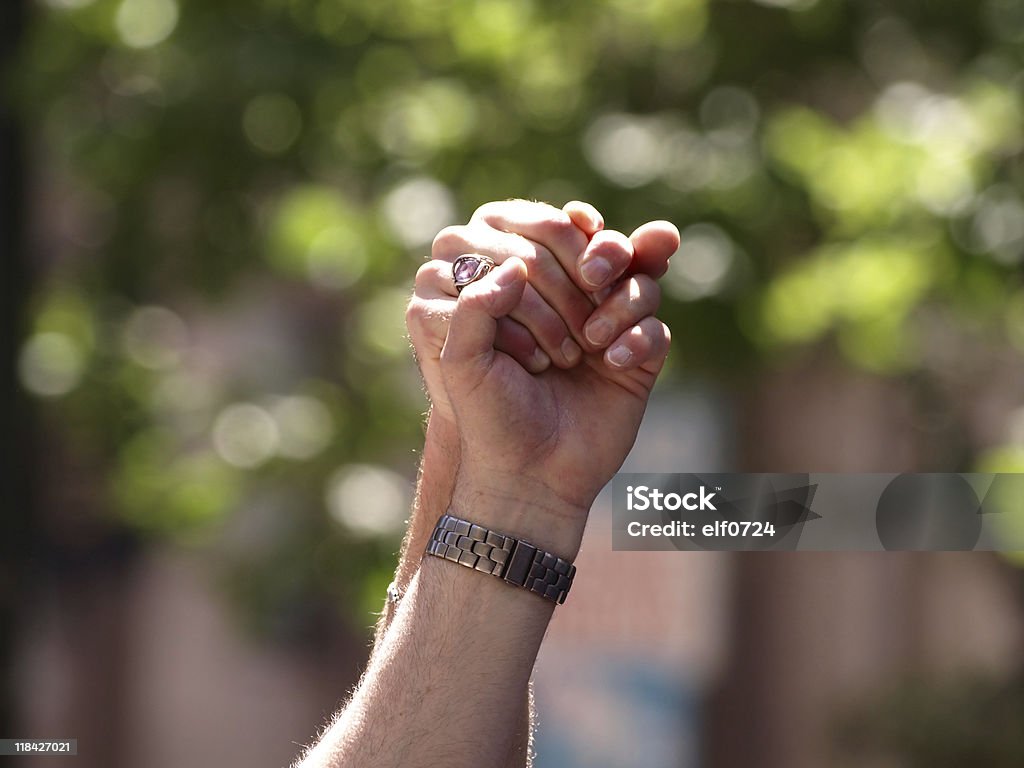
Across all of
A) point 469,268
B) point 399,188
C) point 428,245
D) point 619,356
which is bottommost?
point 619,356

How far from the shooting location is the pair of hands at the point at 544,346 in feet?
4.38

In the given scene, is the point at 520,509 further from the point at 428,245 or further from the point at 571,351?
the point at 428,245

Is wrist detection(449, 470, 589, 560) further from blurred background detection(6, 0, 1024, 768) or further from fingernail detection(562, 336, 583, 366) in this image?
blurred background detection(6, 0, 1024, 768)

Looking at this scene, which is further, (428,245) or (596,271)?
(428,245)

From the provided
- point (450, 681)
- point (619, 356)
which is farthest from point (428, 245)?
point (450, 681)

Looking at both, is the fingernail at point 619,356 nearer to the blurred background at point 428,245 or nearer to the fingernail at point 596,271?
the fingernail at point 596,271

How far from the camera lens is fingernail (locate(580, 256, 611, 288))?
1.39 meters

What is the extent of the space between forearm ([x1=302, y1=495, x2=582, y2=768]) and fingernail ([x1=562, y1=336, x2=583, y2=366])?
0.20 m

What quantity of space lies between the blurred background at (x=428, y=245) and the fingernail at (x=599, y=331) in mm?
1271

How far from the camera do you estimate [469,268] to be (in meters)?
1.40

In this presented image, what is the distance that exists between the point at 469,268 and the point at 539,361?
0.13 metres

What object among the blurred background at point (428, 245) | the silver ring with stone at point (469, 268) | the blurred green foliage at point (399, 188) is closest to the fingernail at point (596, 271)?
the silver ring with stone at point (469, 268)

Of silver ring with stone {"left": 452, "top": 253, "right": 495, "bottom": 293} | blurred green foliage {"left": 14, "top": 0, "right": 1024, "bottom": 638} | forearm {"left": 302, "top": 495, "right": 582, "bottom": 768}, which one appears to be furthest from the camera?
blurred green foliage {"left": 14, "top": 0, "right": 1024, "bottom": 638}

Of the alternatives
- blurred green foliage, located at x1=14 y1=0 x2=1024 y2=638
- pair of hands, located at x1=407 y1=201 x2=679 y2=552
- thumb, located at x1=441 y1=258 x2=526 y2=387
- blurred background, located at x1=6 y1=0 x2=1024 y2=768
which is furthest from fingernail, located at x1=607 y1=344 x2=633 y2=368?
blurred green foliage, located at x1=14 y1=0 x2=1024 y2=638
